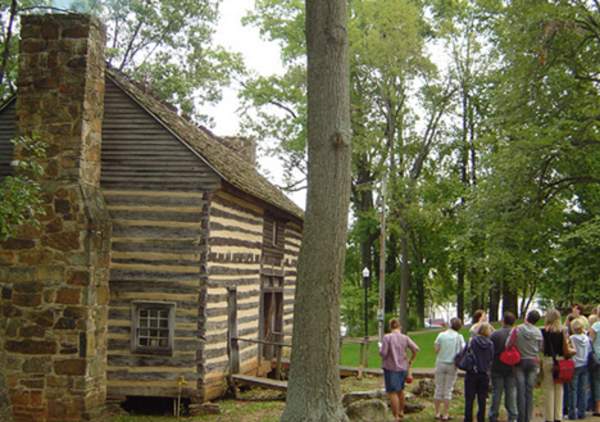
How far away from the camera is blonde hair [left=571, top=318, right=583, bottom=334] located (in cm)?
1212

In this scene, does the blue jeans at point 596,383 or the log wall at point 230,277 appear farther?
the log wall at point 230,277

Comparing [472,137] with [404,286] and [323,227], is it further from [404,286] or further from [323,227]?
[323,227]

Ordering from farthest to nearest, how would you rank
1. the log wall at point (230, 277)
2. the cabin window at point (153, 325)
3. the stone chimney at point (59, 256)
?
the log wall at point (230, 277) < the cabin window at point (153, 325) < the stone chimney at point (59, 256)

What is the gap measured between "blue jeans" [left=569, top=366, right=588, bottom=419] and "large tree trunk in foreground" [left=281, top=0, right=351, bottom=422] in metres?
5.00

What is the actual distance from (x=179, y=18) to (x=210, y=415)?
21459 millimetres

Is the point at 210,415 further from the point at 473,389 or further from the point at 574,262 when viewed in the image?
the point at 574,262

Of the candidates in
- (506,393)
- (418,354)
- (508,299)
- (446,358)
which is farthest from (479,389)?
(508,299)

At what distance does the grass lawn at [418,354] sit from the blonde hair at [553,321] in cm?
1193

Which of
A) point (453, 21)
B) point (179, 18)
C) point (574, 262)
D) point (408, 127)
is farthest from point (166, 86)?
point (574, 262)

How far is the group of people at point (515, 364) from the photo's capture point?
11.1m

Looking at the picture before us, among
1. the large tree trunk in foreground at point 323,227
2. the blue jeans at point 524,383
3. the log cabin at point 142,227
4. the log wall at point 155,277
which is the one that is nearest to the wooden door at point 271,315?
the log cabin at point 142,227

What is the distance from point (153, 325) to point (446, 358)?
6.43m

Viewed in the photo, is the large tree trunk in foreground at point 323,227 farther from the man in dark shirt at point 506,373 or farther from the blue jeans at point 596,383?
the blue jeans at point 596,383

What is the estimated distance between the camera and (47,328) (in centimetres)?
1373
